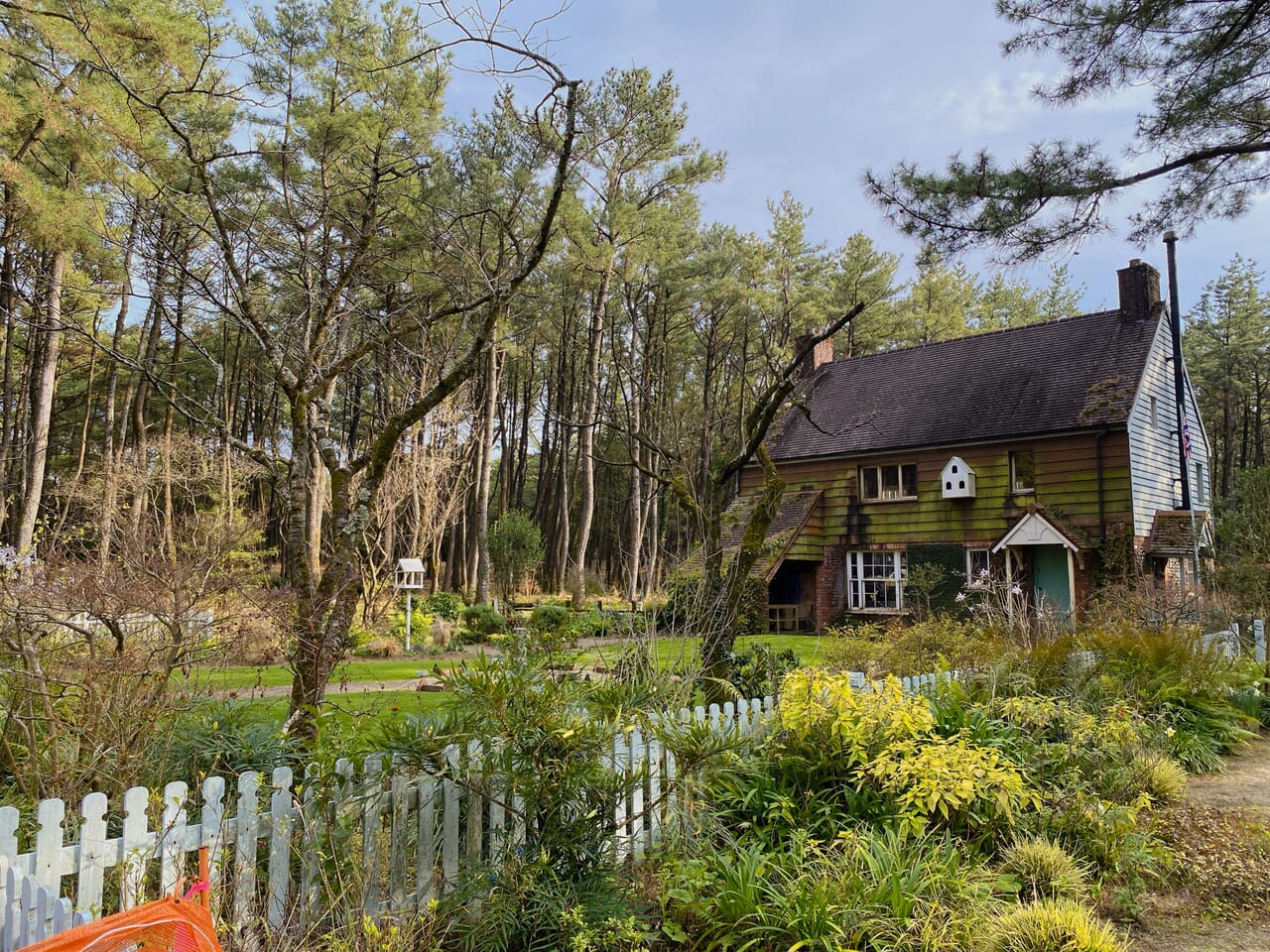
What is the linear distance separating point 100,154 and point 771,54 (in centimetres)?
1265

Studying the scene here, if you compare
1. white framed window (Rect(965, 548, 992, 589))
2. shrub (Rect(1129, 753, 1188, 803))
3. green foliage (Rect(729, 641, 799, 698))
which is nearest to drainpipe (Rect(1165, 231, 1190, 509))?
white framed window (Rect(965, 548, 992, 589))

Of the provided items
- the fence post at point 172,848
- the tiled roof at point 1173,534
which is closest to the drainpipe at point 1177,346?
the tiled roof at point 1173,534

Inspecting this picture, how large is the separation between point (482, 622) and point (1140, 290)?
655 inches

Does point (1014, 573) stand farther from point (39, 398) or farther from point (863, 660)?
point (39, 398)

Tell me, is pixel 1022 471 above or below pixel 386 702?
above

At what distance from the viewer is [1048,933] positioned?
329 cm

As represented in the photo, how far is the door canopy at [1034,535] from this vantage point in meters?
16.5

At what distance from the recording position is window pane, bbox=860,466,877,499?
2003 cm

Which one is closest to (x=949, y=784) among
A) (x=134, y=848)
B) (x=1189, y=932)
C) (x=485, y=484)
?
(x=1189, y=932)

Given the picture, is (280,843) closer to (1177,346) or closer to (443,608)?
(443,608)

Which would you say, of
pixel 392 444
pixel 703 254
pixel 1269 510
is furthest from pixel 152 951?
pixel 703 254

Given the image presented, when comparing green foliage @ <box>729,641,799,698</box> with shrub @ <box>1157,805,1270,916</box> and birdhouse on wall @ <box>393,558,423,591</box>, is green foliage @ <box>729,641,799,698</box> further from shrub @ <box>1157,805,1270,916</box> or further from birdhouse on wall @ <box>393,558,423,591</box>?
birdhouse on wall @ <box>393,558,423,591</box>

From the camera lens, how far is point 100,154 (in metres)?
13.7

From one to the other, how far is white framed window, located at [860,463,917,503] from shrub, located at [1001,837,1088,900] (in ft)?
51.6
